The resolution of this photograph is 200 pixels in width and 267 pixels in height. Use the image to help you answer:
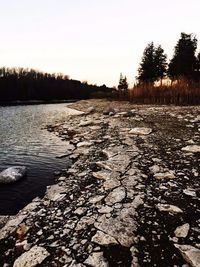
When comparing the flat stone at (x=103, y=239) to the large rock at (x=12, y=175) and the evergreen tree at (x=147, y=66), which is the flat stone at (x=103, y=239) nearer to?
the large rock at (x=12, y=175)

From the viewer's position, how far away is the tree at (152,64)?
36688 mm

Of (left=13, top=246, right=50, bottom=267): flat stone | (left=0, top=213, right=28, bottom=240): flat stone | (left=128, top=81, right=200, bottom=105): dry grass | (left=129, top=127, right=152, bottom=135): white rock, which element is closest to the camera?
(left=13, top=246, right=50, bottom=267): flat stone

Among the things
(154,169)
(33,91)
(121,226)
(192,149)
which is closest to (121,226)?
(121,226)

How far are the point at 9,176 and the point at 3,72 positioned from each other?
107m

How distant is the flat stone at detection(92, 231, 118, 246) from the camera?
315 centimetres

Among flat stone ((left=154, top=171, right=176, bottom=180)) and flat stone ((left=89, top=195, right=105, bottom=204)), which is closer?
flat stone ((left=89, top=195, right=105, bottom=204))

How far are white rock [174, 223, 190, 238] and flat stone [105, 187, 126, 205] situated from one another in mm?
1100

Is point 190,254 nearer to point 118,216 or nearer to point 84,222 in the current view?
point 118,216

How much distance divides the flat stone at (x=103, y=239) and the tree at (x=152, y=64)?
3441 centimetres

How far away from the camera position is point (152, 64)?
3669 centimetres

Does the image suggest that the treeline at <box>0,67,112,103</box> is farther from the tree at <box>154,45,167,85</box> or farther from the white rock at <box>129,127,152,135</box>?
the white rock at <box>129,127,152,135</box>

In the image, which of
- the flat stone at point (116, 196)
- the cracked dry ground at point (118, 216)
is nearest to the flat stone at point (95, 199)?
the cracked dry ground at point (118, 216)

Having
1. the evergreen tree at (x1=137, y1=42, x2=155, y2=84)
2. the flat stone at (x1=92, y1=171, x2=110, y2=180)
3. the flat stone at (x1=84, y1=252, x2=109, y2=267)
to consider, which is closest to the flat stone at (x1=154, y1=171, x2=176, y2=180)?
the flat stone at (x1=92, y1=171, x2=110, y2=180)

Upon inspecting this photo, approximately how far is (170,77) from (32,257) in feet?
101
